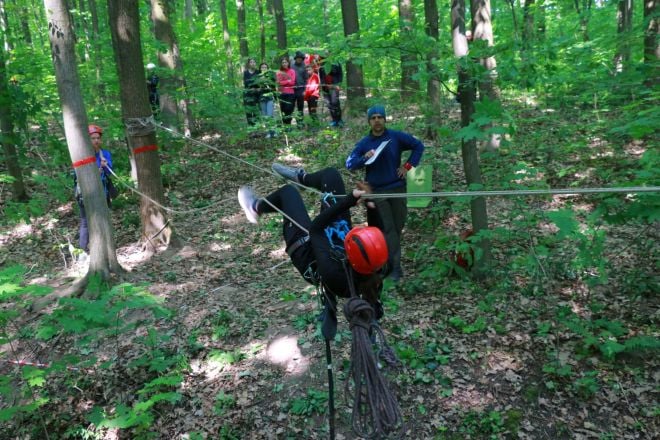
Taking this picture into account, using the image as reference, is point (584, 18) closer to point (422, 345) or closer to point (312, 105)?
point (312, 105)

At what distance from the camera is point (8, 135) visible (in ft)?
29.7

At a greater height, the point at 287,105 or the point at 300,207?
the point at 287,105

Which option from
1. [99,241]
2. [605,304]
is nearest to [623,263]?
[605,304]

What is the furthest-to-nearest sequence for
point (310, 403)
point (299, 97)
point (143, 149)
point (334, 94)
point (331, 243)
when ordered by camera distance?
point (299, 97)
point (334, 94)
point (143, 149)
point (310, 403)
point (331, 243)

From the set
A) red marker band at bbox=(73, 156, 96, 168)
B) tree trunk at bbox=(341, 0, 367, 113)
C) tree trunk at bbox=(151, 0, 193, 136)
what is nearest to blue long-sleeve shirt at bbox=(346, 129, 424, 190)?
red marker band at bbox=(73, 156, 96, 168)

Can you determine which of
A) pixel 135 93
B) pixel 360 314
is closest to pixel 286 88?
pixel 135 93

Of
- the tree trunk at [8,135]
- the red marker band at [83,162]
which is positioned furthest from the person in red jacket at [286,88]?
the red marker band at [83,162]

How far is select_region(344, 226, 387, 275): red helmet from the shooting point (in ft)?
10.5

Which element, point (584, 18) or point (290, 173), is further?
point (584, 18)

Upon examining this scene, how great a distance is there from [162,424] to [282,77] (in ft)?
29.9

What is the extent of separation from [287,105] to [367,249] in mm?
9627

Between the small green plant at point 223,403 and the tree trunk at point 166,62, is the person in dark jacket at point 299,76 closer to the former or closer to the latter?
the tree trunk at point 166,62

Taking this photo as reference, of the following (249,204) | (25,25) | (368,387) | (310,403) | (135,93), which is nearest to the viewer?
(368,387)

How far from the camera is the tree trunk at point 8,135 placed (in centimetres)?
875
